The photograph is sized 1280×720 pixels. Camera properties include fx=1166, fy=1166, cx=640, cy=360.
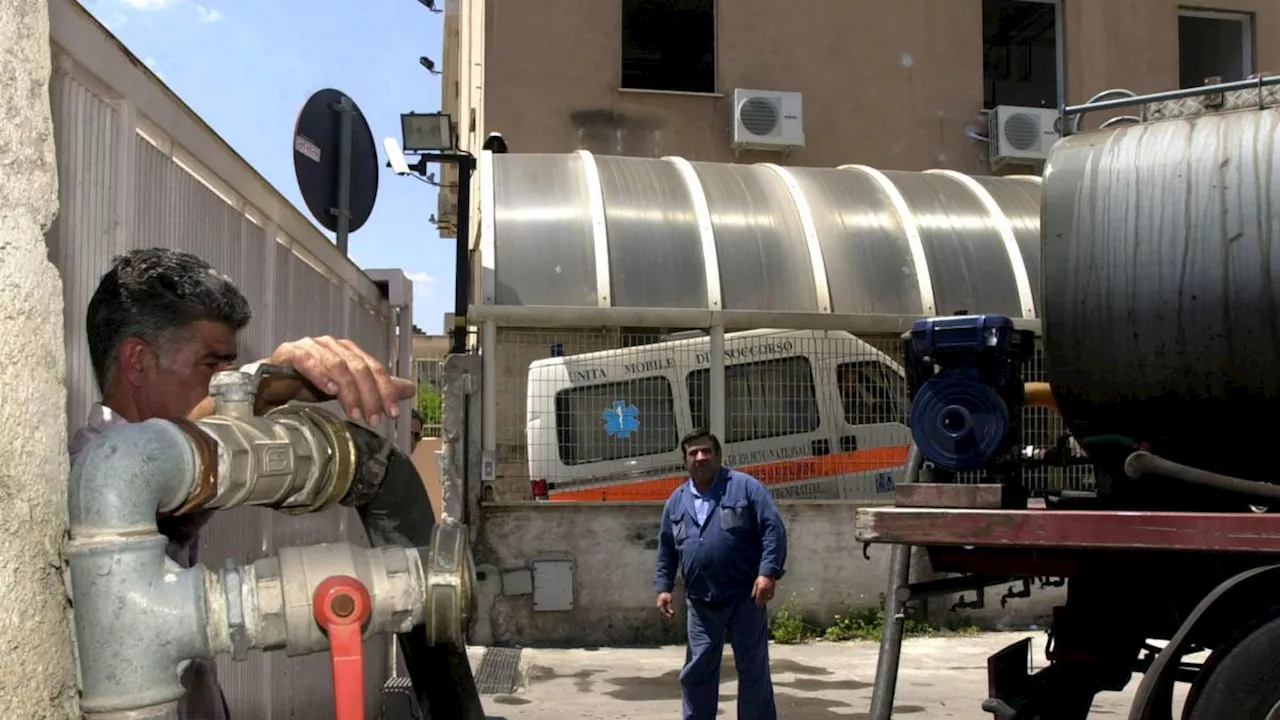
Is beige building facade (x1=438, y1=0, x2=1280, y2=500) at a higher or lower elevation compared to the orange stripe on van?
higher

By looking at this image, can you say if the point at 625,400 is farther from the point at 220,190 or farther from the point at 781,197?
the point at 220,190

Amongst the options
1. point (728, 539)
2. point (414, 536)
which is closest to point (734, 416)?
point (728, 539)

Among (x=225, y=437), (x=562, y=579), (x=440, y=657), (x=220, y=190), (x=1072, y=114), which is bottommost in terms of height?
(x=562, y=579)

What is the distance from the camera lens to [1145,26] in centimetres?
1591

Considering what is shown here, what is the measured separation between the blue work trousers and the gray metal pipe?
16.2ft

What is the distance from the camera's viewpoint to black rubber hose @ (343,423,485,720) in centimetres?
174

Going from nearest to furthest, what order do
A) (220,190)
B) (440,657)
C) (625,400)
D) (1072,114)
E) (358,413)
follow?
(358,413), (440,657), (220,190), (1072,114), (625,400)

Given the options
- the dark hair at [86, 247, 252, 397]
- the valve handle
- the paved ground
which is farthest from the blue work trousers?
the valve handle

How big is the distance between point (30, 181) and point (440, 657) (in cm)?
91

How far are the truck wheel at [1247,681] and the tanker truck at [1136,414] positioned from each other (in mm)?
25

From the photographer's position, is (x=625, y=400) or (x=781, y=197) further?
(x=781, y=197)

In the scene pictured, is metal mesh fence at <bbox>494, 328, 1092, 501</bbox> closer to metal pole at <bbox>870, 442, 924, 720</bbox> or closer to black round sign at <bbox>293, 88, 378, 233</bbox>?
black round sign at <bbox>293, 88, 378, 233</bbox>

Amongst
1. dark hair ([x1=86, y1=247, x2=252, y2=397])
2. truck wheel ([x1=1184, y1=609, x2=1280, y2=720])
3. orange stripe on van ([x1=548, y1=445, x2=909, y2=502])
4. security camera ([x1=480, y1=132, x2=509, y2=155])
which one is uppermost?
security camera ([x1=480, y1=132, x2=509, y2=155])

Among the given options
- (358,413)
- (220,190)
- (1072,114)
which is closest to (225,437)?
(358,413)
